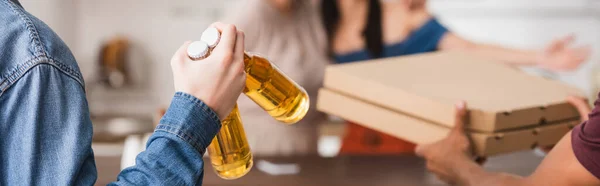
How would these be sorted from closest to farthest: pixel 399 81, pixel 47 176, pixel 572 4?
1. pixel 47 176
2. pixel 399 81
3. pixel 572 4

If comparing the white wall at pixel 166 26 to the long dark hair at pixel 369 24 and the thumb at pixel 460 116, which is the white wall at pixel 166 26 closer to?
the long dark hair at pixel 369 24

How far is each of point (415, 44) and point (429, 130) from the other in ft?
5.19

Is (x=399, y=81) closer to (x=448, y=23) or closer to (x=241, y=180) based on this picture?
(x=241, y=180)

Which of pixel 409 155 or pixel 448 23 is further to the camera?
pixel 448 23

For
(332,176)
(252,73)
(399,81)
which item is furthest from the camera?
(332,176)

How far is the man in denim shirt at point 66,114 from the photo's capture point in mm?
627

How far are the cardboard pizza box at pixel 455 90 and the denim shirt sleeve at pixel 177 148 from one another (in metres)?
0.60

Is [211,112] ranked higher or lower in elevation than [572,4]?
higher

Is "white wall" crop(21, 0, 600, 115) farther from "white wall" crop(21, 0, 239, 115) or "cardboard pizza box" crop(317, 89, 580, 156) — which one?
"cardboard pizza box" crop(317, 89, 580, 156)

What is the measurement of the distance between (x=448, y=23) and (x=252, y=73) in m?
3.39

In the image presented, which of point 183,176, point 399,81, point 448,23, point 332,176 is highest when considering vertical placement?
point 183,176

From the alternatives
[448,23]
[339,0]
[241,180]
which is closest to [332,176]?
[241,180]

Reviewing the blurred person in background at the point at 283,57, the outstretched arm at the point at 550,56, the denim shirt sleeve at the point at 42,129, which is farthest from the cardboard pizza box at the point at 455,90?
the blurred person in background at the point at 283,57

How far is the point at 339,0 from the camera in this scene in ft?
9.51
